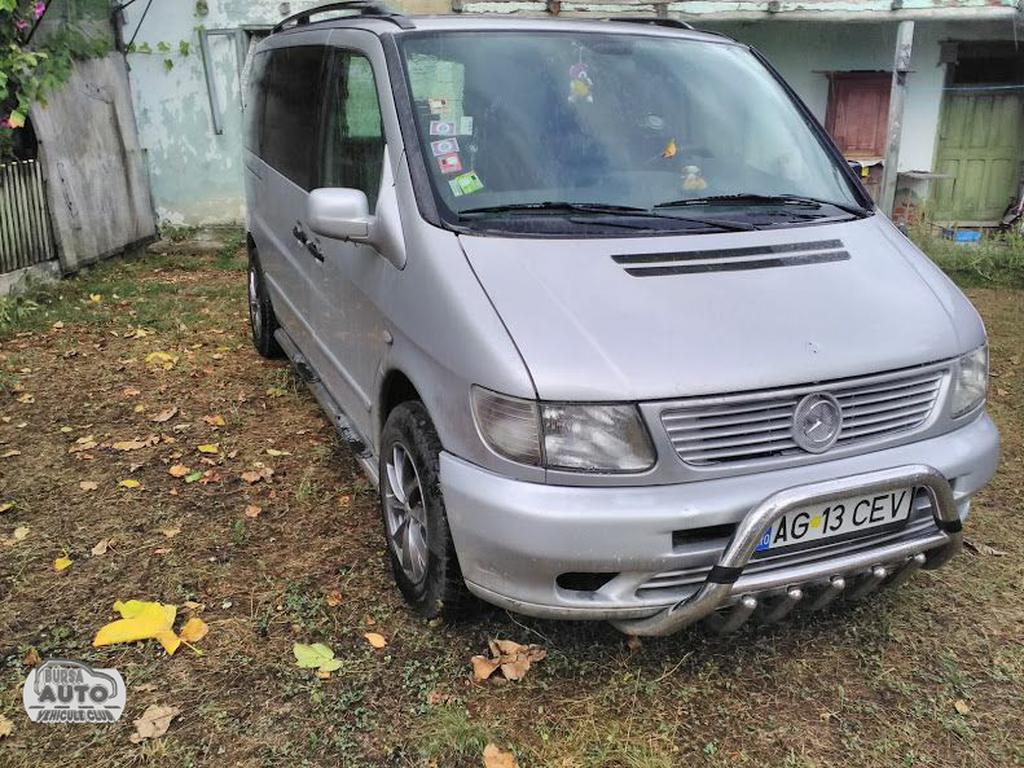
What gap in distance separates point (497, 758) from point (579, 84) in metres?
2.26

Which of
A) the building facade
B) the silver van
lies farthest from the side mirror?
the building facade

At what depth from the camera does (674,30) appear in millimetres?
3557

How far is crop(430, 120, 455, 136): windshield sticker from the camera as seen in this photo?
Answer: 2.88m

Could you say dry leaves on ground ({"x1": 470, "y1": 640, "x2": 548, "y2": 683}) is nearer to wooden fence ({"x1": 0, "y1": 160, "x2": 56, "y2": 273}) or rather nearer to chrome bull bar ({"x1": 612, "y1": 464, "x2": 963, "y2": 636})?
chrome bull bar ({"x1": 612, "y1": 464, "x2": 963, "y2": 636})

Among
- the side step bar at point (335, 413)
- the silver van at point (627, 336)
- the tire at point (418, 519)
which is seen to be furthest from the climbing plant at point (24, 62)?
the tire at point (418, 519)

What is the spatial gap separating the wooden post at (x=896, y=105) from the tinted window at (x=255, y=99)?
703 centimetres

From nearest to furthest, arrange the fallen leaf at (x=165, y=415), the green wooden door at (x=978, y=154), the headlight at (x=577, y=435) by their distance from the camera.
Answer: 1. the headlight at (x=577, y=435)
2. the fallen leaf at (x=165, y=415)
3. the green wooden door at (x=978, y=154)

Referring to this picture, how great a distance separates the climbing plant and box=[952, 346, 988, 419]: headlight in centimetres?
671

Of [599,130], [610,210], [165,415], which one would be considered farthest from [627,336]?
[165,415]

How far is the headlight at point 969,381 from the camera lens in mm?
2589

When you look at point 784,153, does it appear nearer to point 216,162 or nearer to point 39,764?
point 39,764

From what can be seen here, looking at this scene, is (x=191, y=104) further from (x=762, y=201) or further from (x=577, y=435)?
(x=577, y=435)

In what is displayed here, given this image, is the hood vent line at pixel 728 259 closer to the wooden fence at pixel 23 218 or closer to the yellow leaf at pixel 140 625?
the yellow leaf at pixel 140 625
